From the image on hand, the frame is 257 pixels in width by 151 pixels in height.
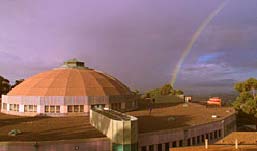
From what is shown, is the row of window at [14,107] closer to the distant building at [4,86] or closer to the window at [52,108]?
the window at [52,108]

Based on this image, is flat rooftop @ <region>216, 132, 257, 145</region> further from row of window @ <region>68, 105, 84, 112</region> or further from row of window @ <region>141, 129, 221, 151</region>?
row of window @ <region>68, 105, 84, 112</region>

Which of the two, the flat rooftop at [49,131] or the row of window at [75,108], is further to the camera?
the row of window at [75,108]

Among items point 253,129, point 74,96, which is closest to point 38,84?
point 74,96

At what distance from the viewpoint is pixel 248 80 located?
93.5m

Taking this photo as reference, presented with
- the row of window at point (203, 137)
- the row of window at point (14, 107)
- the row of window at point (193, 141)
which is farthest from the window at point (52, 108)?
the row of window at point (203, 137)

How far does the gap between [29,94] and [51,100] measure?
5081 mm

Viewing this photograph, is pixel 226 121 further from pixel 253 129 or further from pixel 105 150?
pixel 105 150

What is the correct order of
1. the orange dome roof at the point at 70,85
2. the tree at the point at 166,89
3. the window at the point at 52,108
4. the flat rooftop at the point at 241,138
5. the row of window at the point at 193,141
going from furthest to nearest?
the tree at the point at 166,89 < the orange dome roof at the point at 70,85 < the window at the point at 52,108 < the row of window at the point at 193,141 < the flat rooftop at the point at 241,138

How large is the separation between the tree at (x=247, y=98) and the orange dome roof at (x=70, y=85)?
103ft

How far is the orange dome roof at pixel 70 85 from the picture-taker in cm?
5784

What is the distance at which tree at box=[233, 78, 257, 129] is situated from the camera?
250 feet

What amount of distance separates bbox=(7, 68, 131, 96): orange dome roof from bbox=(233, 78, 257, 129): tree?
31.4 meters

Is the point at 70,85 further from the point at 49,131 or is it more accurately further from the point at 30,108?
the point at 49,131

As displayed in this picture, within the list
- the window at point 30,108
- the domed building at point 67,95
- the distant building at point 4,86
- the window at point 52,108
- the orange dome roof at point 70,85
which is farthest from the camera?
the distant building at point 4,86
